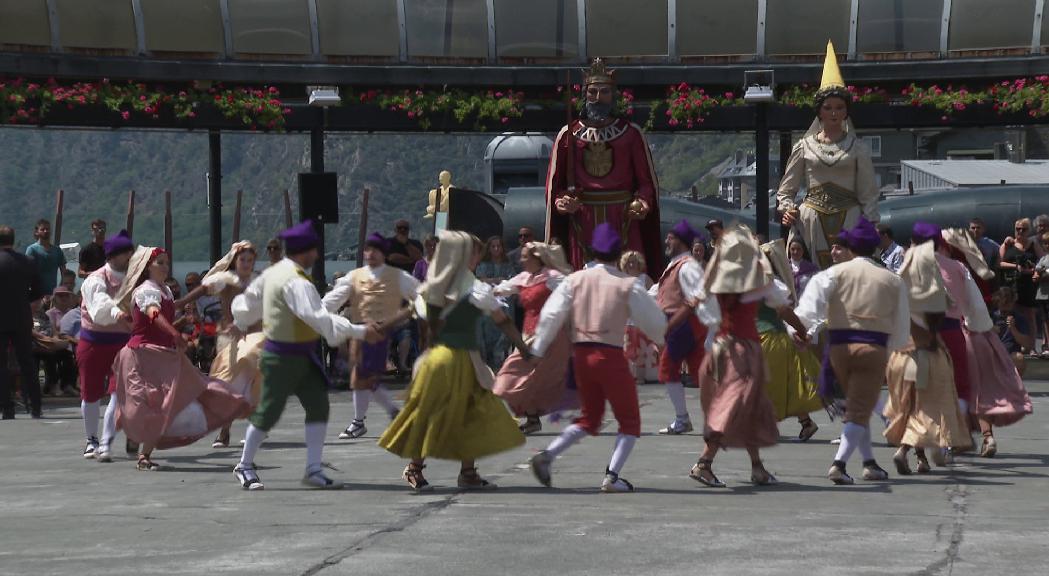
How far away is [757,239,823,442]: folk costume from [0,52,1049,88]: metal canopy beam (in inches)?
280

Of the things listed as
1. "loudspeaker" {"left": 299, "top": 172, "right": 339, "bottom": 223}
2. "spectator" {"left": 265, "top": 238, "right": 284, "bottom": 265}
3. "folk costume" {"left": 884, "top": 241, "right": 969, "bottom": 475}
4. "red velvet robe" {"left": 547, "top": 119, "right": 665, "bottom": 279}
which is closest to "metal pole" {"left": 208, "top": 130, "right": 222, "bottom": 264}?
"loudspeaker" {"left": 299, "top": 172, "right": 339, "bottom": 223}

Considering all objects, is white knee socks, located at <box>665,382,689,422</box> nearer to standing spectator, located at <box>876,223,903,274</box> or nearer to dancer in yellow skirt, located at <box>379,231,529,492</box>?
standing spectator, located at <box>876,223,903,274</box>

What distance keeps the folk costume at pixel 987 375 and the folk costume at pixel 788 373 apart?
1421 mm

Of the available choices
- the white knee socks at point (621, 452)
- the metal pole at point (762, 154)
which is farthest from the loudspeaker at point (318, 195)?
the white knee socks at point (621, 452)

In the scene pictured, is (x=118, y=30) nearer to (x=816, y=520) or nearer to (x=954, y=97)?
(x=954, y=97)

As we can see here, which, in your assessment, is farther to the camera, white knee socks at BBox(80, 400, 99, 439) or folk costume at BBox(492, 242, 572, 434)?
Answer: folk costume at BBox(492, 242, 572, 434)

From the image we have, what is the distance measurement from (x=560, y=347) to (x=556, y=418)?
0.77 metres

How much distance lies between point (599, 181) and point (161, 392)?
5.49 meters

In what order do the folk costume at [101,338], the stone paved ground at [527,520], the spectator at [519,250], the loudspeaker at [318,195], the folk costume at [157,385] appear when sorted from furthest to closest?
the loudspeaker at [318,195] → the spectator at [519,250] → the folk costume at [101,338] → the folk costume at [157,385] → the stone paved ground at [527,520]

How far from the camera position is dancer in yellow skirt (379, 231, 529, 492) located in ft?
36.5

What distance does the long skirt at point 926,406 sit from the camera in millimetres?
12078

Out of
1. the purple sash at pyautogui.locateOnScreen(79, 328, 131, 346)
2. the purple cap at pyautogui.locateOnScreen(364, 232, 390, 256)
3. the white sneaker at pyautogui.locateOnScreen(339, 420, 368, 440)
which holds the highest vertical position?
the purple cap at pyautogui.locateOnScreen(364, 232, 390, 256)

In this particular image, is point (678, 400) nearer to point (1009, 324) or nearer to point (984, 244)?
point (1009, 324)

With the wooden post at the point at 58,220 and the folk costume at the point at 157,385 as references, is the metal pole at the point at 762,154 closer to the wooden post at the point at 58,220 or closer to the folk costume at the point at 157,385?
the folk costume at the point at 157,385
